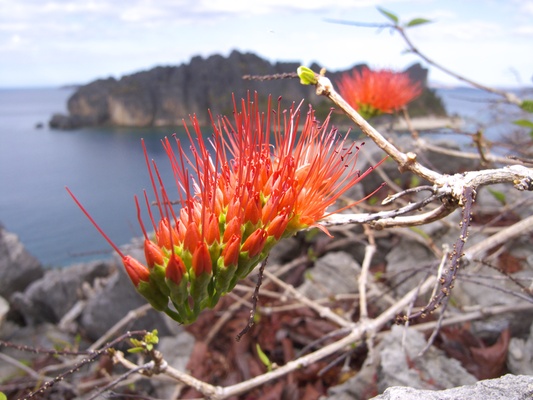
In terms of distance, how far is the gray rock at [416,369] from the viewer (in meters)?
1.00

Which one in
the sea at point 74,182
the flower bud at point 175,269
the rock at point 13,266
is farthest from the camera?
the sea at point 74,182

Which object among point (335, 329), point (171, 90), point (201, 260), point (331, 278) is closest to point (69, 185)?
point (171, 90)

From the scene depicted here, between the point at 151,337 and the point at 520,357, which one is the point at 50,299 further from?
the point at 520,357

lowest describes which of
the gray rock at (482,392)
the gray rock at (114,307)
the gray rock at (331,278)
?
the gray rock at (114,307)

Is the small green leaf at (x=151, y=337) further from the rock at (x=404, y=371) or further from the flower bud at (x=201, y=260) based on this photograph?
the rock at (x=404, y=371)

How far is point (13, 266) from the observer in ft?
10.5

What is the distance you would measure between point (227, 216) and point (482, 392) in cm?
37

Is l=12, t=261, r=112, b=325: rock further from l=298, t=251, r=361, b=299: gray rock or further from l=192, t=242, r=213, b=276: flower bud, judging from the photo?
l=192, t=242, r=213, b=276: flower bud

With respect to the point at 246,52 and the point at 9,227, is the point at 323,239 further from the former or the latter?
the point at 246,52

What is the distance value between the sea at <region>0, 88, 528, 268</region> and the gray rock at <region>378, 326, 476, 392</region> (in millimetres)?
1730

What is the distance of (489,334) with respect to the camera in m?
1.27

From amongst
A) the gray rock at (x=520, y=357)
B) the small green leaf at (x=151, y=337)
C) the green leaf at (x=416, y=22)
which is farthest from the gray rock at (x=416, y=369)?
the green leaf at (x=416, y=22)

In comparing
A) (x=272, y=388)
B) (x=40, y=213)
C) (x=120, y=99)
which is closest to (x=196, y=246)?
(x=272, y=388)

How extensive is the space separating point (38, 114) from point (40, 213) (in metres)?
4.27
